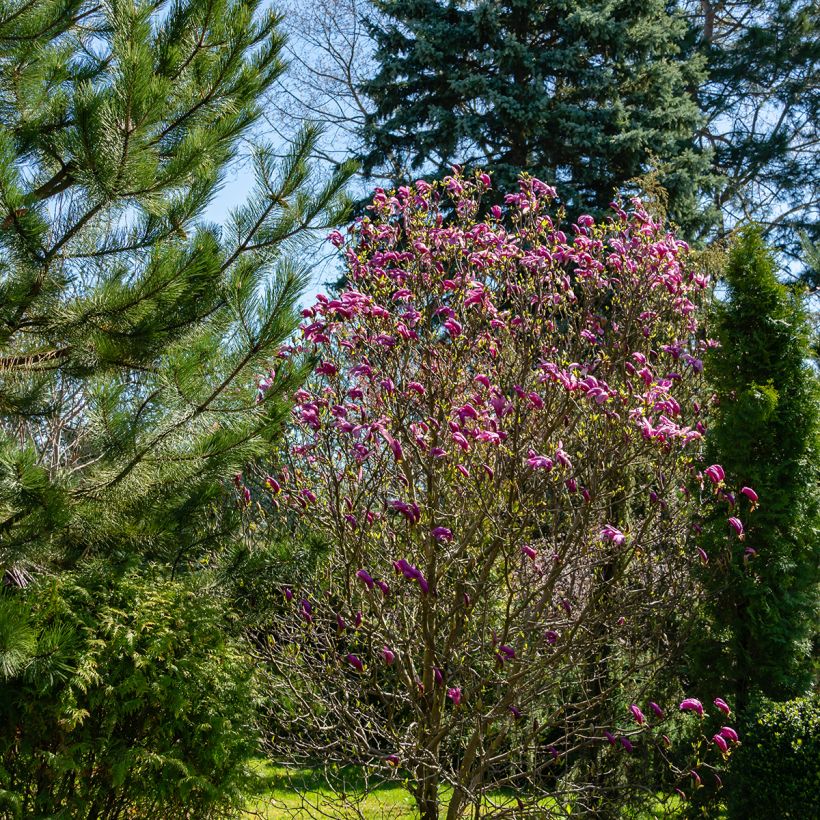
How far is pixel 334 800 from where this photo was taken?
191 inches

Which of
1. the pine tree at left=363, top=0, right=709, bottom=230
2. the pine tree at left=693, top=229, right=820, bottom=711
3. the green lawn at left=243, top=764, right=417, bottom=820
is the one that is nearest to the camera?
the pine tree at left=693, top=229, right=820, bottom=711

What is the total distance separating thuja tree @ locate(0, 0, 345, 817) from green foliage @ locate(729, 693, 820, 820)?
8.54 feet

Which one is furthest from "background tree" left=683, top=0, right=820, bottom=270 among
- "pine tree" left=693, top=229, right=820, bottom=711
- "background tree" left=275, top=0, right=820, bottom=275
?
"pine tree" left=693, top=229, right=820, bottom=711

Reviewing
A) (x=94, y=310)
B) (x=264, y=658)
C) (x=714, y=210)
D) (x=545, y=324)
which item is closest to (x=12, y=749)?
(x=264, y=658)

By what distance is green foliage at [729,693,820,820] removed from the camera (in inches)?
156

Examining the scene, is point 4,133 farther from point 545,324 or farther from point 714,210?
point 714,210

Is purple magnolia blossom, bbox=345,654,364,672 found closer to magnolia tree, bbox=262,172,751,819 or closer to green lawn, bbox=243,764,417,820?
magnolia tree, bbox=262,172,751,819

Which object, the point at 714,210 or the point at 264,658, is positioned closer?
the point at 264,658

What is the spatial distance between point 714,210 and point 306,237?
8472 millimetres

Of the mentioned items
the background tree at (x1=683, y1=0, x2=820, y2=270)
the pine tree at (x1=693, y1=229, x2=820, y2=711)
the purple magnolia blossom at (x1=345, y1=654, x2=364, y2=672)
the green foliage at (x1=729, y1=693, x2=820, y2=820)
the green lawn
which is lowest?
the green lawn

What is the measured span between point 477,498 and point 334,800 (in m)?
1.98

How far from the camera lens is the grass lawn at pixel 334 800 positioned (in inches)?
191

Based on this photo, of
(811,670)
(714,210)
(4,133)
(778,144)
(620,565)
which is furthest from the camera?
(778,144)

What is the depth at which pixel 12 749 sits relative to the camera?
13.5ft
